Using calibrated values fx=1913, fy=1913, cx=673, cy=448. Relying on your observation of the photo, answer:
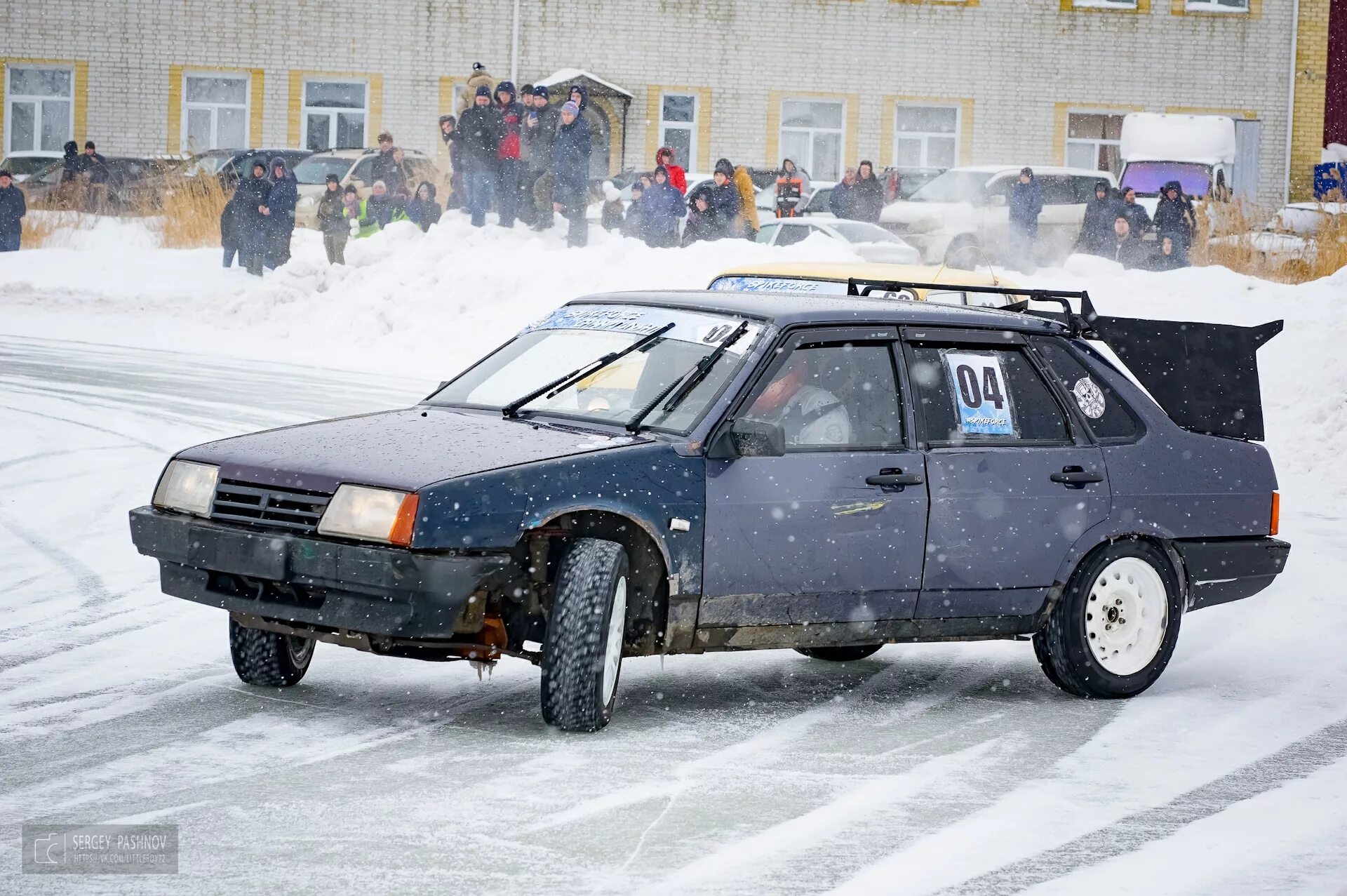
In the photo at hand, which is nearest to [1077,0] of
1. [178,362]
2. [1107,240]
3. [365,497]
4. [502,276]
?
[1107,240]

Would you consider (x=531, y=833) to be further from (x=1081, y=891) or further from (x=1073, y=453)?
(x=1073, y=453)

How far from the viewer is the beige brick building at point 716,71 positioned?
1468 inches

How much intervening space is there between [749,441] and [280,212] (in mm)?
19568

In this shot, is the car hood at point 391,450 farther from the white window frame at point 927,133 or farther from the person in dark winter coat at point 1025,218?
the white window frame at point 927,133

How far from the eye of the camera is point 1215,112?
38.8 metres

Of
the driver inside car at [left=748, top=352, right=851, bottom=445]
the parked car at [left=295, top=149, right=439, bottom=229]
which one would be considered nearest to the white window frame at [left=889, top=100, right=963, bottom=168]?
the parked car at [left=295, top=149, right=439, bottom=229]

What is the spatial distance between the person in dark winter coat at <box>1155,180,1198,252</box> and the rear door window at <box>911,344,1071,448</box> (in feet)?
60.3

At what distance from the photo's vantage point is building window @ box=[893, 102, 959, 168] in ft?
127

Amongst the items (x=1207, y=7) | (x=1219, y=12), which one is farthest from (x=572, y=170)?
(x=1219, y=12)

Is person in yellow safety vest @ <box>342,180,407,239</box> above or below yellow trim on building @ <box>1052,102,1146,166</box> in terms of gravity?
below

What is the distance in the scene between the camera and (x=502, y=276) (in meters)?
22.5

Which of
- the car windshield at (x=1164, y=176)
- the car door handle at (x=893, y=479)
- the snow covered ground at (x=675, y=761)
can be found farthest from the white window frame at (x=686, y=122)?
the car door handle at (x=893, y=479)

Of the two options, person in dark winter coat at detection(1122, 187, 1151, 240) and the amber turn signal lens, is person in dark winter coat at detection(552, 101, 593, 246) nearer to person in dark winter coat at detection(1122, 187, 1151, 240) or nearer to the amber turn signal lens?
person in dark winter coat at detection(1122, 187, 1151, 240)

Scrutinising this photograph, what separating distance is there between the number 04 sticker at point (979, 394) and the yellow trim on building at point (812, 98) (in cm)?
3169
